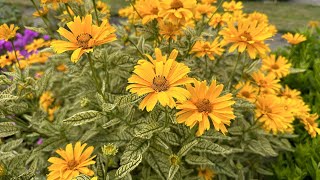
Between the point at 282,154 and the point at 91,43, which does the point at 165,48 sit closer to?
the point at 91,43

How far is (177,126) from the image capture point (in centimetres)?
162

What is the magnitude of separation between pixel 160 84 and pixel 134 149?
38 centimetres

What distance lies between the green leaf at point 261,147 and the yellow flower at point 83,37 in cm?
95

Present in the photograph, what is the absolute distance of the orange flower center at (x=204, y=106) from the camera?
48.6 inches

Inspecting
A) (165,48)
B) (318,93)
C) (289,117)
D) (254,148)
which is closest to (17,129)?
(165,48)

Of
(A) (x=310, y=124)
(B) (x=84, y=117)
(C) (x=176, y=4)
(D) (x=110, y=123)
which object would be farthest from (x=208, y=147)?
(A) (x=310, y=124)

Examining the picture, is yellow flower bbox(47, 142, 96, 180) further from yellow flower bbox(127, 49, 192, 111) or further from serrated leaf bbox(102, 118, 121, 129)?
yellow flower bbox(127, 49, 192, 111)

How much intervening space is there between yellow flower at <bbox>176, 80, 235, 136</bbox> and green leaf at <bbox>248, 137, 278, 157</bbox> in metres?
0.62

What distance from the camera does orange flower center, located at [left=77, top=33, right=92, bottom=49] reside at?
1.27 meters

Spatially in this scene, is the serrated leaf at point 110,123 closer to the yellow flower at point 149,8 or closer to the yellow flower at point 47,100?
the yellow flower at point 149,8

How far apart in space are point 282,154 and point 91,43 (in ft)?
4.79

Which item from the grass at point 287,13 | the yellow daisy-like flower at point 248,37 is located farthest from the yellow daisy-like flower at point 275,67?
the grass at point 287,13

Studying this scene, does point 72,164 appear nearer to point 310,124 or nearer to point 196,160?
point 196,160

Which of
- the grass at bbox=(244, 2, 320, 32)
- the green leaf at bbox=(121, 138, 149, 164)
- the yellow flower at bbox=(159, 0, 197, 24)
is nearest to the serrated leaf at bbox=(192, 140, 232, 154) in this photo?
the green leaf at bbox=(121, 138, 149, 164)
